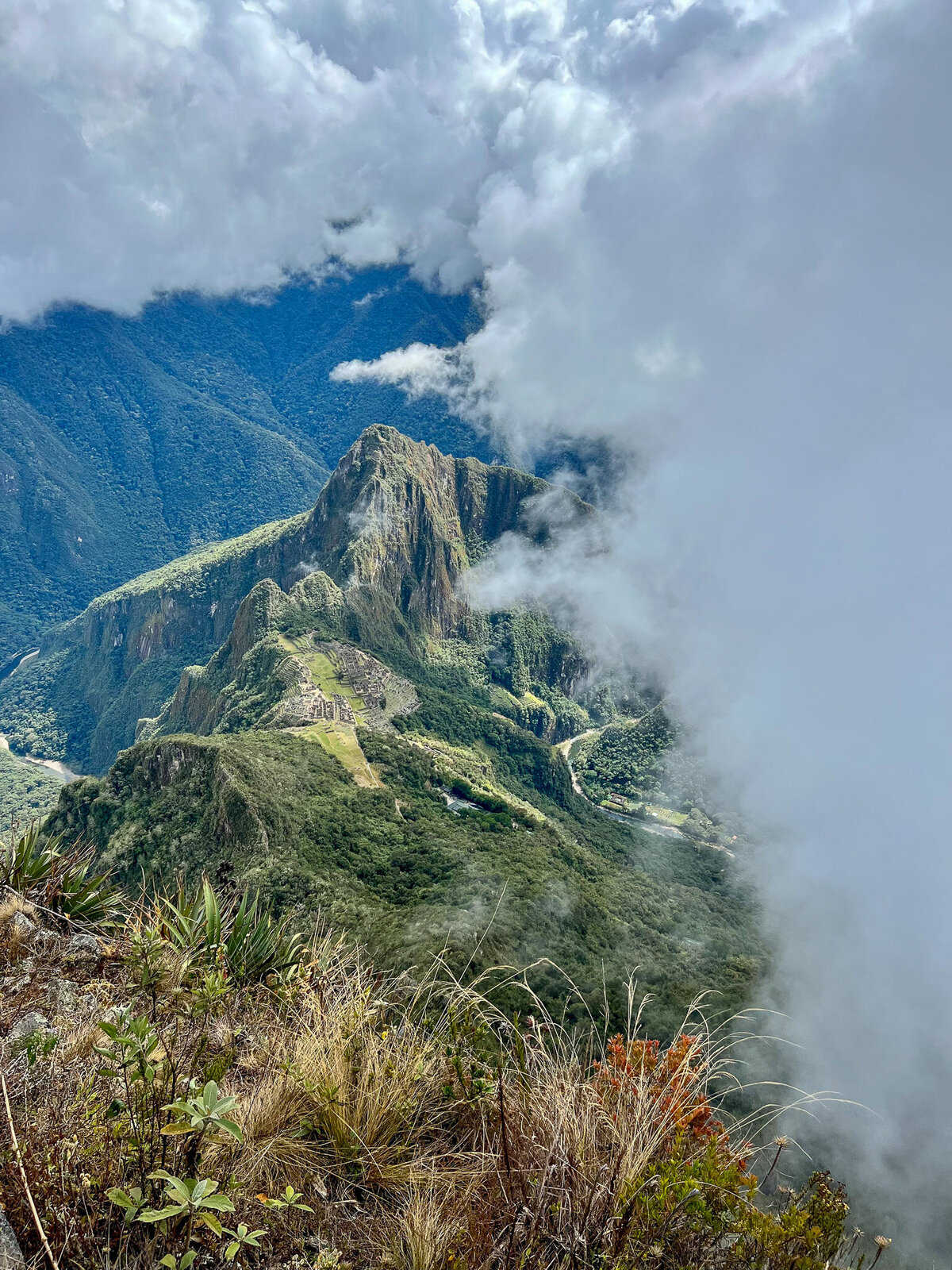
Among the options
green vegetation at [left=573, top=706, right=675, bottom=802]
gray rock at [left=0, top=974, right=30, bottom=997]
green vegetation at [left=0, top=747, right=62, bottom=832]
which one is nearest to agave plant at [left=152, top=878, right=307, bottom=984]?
gray rock at [left=0, top=974, right=30, bottom=997]

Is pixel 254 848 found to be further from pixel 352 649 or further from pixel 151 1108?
pixel 352 649

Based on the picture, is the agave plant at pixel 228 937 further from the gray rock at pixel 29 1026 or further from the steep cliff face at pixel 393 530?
the steep cliff face at pixel 393 530

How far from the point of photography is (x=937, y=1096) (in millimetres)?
30391

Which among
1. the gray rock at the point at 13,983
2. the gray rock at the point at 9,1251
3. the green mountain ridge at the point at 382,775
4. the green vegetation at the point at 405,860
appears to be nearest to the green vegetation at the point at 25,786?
the green mountain ridge at the point at 382,775


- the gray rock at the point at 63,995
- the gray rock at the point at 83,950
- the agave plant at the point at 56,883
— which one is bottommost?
the gray rock at the point at 63,995

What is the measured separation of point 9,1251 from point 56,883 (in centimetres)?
A: 537

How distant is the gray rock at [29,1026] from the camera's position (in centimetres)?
432

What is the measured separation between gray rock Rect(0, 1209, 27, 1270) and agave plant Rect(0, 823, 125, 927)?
4.30 m

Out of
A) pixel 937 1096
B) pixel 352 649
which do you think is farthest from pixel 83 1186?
pixel 352 649

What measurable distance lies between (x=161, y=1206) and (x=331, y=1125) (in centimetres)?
127

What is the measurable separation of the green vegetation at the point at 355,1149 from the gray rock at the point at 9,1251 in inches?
3.6

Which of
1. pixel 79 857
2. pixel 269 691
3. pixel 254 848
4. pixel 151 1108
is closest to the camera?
pixel 151 1108

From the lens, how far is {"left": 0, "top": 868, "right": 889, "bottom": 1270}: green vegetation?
2826 millimetres

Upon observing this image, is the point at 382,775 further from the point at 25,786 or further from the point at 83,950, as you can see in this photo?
the point at 25,786
